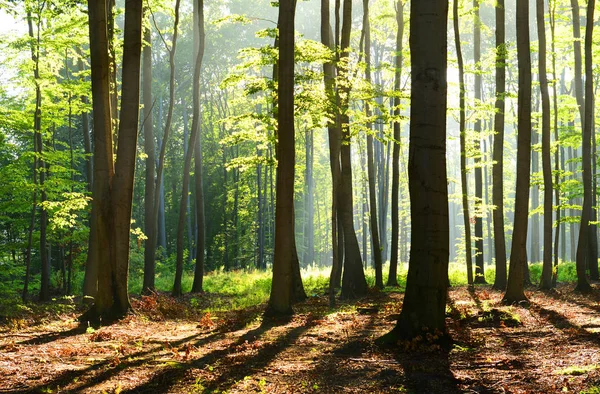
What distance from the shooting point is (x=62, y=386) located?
17.3 feet

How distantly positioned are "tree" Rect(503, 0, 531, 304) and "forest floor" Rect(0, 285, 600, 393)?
1.01 m

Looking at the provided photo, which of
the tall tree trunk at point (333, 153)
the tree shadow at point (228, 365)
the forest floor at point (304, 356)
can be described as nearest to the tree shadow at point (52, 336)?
the forest floor at point (304, 356)

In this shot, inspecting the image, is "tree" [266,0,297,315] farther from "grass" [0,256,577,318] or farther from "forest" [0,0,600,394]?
"grass" [0,256,577,318]

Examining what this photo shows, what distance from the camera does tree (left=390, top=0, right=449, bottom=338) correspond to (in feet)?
21.6

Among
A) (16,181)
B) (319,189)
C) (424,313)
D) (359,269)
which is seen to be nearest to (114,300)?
(424,313)

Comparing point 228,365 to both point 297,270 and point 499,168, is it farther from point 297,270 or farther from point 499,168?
point 499,168

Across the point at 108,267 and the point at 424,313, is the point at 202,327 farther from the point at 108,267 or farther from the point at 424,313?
the point at 424,313

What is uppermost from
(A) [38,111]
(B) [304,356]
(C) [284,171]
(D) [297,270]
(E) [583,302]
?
(A) [38,111]

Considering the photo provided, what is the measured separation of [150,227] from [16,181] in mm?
4134

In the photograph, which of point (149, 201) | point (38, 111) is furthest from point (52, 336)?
point (149, 201)

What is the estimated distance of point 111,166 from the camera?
992 cm

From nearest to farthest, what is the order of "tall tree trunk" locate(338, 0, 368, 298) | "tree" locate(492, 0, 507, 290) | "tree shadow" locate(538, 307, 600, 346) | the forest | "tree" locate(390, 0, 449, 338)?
the forest, "tree" locate(390, 0, 449, 338), "tree shadow" locate(538, 307, 600, 346), "tall tree trunk" locate(338, 0, 368, 298), "tree" locate(492, 0, 507, 290)

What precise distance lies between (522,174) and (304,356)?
266 inches

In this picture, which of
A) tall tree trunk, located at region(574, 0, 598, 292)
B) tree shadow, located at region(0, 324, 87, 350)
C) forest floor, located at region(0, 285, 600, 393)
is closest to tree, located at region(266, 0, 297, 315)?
forest floor, located at region(0, 285, 600, 393)
